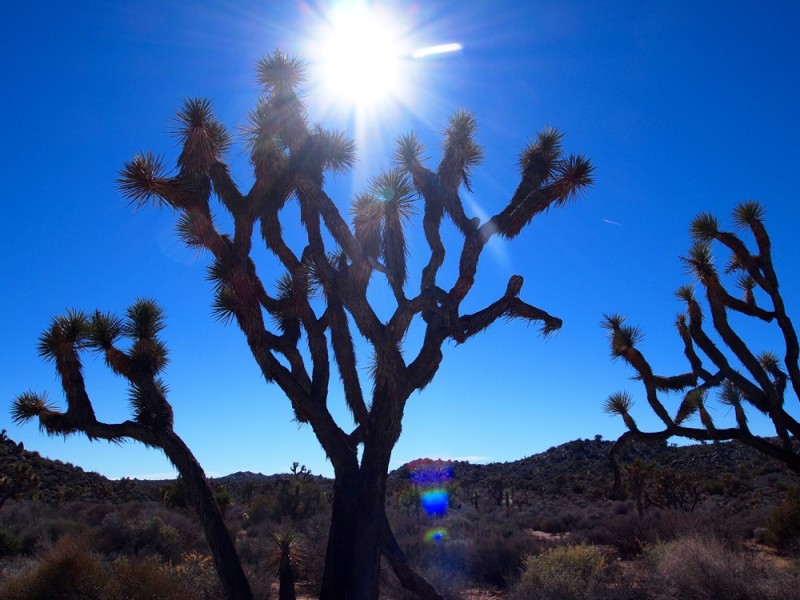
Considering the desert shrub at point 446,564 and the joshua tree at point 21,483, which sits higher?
the joshua tree at point 21,483

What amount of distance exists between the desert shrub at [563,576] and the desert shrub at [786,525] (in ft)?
19.4

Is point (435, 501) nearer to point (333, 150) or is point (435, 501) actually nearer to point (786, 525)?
point (786, 525)

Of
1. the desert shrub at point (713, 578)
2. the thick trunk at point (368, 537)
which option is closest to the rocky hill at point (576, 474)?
the desert shrub at point (713, 578)

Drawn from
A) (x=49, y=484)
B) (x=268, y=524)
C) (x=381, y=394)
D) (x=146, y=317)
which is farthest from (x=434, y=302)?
(x=49, y=484)

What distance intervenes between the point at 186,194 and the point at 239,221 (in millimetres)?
857

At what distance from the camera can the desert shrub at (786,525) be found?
555 inches

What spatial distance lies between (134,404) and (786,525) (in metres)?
14.9

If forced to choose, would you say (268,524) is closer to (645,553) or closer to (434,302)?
(645,553)

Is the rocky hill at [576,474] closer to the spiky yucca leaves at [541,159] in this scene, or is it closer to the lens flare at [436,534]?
the lens flare at [436,534]

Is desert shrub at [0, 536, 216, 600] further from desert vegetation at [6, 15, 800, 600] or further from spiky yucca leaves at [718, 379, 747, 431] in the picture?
spiky yucca leaves at [718, 379, 747, 431]

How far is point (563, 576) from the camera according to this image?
9.81 metres

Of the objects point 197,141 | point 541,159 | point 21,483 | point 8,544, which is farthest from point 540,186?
point 21,483

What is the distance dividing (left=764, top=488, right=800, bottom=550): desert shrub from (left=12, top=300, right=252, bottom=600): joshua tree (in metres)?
13.0

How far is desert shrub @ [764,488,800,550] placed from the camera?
46.3ft
